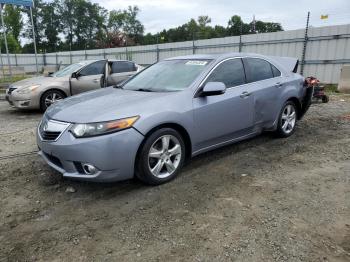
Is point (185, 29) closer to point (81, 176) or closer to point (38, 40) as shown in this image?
point (38, 40)

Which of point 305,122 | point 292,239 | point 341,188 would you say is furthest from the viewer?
point 305,122

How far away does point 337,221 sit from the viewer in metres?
3.07

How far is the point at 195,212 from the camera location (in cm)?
325

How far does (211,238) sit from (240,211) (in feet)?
1.90

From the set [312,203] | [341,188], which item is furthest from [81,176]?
Answer: [341,188]

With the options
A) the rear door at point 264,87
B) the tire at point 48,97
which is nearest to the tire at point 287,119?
the rear door at point 264,87

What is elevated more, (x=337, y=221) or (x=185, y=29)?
(x=185, y=29)

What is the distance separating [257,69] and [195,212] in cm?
282

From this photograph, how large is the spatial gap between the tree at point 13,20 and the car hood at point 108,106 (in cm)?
7013

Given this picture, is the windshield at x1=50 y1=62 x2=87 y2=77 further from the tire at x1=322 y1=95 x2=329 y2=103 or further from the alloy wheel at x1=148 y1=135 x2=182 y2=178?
the tire at x1=322 y1=95 x2=329 y2=103

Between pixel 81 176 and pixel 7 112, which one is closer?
pixel 81 176

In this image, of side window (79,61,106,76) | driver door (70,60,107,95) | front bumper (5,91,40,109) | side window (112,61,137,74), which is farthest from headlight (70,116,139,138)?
side window (112,61,137,74)

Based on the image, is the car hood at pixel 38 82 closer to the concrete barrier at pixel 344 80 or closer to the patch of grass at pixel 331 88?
the concrete barrier at pixel 344 80

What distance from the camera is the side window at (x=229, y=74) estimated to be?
4.44 metres
